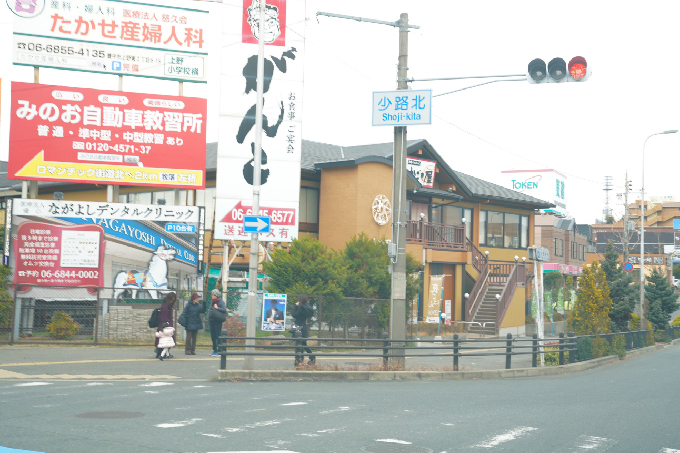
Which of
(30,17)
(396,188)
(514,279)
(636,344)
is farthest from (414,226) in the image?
(30,17)

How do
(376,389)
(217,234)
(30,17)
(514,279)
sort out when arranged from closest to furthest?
(376,389), (30,17), (217,234), (514,279)

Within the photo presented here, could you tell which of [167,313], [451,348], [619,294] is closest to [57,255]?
[167,313]

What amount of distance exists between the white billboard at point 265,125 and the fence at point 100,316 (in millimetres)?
3603

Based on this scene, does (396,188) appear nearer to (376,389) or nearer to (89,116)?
(376,389)

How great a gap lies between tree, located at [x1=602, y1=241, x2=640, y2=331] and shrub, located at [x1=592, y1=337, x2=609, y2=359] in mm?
5907

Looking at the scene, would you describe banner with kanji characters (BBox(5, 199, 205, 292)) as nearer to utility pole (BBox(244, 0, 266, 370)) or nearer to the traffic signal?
utility pole (BBox(244, 0, 266, 370))

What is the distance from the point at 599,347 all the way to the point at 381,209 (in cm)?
1111

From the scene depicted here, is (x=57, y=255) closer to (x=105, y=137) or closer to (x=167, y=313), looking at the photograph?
(x=105, y=137)

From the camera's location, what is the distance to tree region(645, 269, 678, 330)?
134 feet

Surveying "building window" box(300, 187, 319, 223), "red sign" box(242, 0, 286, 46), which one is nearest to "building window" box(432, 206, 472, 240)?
"building window" box(300, 187, 319, 223)

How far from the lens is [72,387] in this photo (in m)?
12.7

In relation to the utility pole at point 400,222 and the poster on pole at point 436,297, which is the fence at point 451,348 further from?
the poster on pole at point 436,297

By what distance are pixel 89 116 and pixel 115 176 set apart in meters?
2.16

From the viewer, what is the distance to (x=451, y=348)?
56.3 ft
